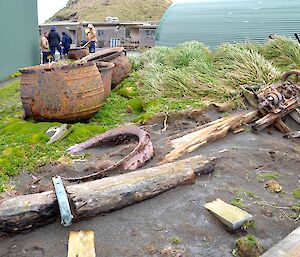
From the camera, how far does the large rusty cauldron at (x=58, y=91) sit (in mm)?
5090

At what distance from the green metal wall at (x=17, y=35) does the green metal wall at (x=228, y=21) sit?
498cm

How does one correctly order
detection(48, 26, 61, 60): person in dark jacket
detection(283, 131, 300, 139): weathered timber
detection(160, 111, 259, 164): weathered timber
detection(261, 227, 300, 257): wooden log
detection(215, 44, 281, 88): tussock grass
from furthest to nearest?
1. detection(48, 26, 61, 60): person in dark jacket
2. detection(215, 44, 281, 88): tussock grass
3. detection(283, 131, 300, 139): weathered timber
4. detection(160, 111, 259, 164): weathered timber
5. detection(261, 227, 300, 257): wooden log

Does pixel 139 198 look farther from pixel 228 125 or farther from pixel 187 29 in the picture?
pixel 187 29

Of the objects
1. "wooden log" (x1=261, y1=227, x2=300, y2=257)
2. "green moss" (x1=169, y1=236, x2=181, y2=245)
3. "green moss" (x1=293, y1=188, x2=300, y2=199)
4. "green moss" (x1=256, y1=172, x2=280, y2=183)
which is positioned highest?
"wooden log" (x1=261, y1=227, x2=300, y2=257)

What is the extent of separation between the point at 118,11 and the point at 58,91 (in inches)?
2261

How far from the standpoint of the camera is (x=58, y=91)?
16.7 feet

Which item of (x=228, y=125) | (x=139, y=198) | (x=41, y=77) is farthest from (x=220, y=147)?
(x=41, y=77)

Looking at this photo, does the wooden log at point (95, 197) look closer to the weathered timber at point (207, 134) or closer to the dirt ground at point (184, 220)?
the dirt ground at point (184, 220)

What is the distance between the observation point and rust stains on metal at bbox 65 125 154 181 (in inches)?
140

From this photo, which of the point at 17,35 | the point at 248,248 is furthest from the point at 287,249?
the point at 17,35

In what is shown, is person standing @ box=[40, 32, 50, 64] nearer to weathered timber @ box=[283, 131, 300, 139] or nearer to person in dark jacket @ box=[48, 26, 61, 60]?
person in dark jacket @ box=[48, 26, 61, 60]

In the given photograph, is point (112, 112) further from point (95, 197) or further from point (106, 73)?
point (95, 197)

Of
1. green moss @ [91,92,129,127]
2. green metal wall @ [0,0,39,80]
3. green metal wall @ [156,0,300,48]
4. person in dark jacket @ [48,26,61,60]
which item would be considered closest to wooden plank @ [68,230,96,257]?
green moss @ [91,92,129,127]

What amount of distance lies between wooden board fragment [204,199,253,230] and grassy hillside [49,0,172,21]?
5397 cm
